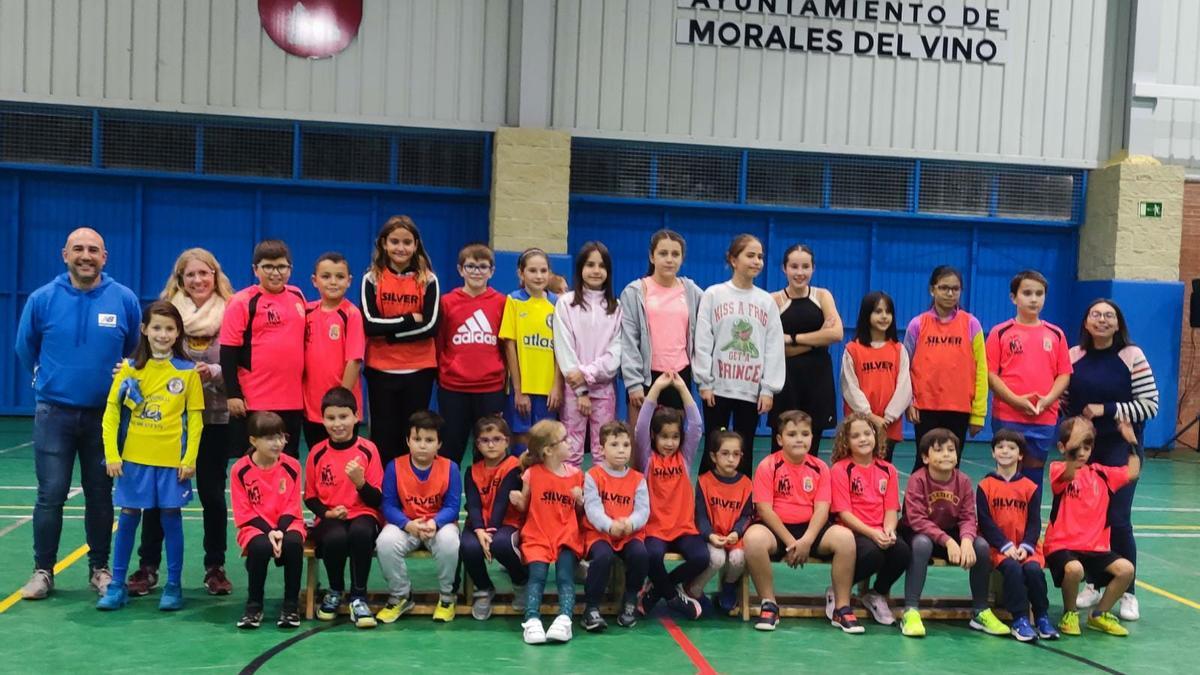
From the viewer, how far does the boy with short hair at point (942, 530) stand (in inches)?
224

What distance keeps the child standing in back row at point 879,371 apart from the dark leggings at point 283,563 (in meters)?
3.20

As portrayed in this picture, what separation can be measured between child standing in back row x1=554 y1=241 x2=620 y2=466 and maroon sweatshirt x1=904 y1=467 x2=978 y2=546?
169cm

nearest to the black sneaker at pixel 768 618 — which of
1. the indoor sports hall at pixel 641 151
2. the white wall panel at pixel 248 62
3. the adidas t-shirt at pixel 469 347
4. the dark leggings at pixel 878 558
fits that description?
the dark leggings at pixel 878 558

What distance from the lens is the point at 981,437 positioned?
47.0 feet

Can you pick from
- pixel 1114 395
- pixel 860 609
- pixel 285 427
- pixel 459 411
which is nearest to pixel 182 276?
pixel 285 427

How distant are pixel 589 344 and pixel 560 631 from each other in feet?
5.47

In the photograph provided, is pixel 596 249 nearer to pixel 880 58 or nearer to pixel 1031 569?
pixel 1031 569

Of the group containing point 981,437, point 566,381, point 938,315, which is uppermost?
point 938,315

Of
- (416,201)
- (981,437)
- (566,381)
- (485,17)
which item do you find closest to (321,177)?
(416,201)

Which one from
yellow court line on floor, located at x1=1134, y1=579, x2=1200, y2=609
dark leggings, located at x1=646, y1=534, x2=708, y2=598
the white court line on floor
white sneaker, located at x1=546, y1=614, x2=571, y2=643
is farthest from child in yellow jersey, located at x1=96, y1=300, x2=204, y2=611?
the white court line on floor

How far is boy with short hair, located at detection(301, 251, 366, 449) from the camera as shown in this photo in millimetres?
5992

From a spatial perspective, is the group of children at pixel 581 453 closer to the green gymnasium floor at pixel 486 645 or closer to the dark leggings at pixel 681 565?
the dark leggings at pixel 681 565

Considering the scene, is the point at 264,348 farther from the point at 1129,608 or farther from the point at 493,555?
the point at 1129,608

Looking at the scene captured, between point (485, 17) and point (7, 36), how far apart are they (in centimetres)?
533
